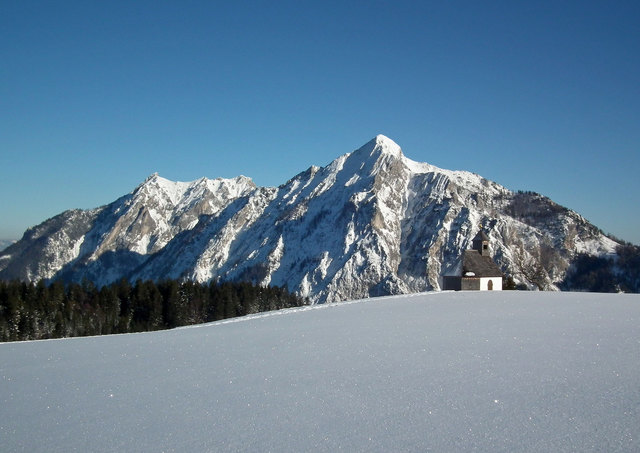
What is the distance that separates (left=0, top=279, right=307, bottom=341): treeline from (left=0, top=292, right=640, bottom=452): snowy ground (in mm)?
51569

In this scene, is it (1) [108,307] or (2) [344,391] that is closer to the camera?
(2) [344,391]

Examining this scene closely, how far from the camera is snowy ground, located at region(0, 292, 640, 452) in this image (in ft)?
32.0

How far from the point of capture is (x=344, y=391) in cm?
1248

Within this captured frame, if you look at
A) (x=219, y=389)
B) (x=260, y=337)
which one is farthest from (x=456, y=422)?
(x=260, y=337)

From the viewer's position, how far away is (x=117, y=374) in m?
15.9

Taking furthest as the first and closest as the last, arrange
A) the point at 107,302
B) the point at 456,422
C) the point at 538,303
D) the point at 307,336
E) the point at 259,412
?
the point at 107,302
the point at 538,303
the point at 307,336
the point at 259,412
the point at 456,422

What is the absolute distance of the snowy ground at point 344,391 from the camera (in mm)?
9742

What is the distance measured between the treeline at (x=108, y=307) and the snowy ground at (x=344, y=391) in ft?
169

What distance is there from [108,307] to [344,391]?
72.6m

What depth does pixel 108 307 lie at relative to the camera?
76.9 meters

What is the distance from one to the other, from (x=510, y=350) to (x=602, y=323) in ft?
25.9

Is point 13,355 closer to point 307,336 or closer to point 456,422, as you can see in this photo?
point 307,336

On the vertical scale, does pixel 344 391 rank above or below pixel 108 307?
above

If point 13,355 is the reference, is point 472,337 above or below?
above
